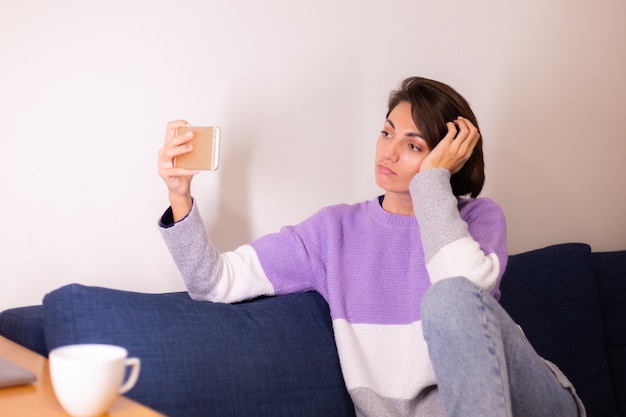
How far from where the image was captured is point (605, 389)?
2.27m

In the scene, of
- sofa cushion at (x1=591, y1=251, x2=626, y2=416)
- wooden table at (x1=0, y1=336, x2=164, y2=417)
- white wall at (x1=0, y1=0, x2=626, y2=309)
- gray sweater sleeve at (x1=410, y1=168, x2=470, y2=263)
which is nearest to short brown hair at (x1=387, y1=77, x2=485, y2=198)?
gray sweater sleeve at (x1=410, y1=168, x2=470, y2=263)

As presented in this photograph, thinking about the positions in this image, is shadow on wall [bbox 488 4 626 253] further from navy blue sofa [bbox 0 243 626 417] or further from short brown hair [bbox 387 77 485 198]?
navy blue sofa [bbox 0 243 626 417]

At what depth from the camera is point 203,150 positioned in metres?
1.63

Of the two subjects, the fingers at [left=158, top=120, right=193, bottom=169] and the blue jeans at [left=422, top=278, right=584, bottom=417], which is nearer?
the blue jeans at [left=422, top=278, right=584, bottom=417]

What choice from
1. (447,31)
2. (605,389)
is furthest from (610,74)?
(605,389)

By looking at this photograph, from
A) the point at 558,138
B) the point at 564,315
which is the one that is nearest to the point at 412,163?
the point at 564,315

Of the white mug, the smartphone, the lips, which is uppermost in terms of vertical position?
the smartphone

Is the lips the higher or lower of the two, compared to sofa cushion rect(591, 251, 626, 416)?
higher

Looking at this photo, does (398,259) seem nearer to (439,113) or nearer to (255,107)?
(439,113)

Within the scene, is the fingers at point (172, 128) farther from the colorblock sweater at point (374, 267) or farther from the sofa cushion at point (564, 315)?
the sofa cushion at point (564, 315)

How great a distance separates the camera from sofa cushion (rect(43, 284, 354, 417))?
57.2 inches

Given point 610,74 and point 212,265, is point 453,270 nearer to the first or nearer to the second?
point 212,265

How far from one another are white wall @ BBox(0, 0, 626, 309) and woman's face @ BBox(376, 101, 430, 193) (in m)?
0.33

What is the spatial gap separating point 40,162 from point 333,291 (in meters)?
0.67
